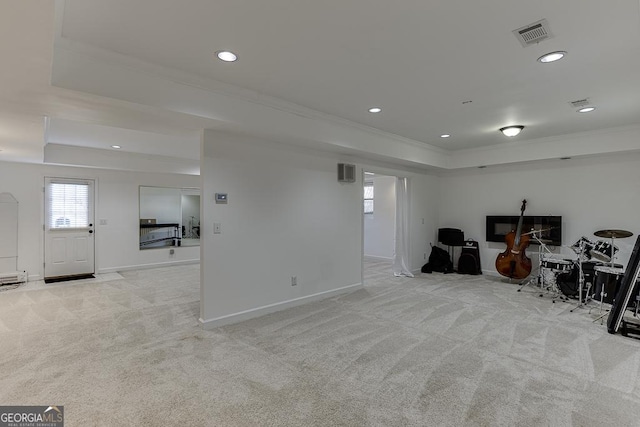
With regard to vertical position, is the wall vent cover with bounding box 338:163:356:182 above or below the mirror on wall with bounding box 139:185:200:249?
above

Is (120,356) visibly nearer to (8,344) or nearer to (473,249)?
(8,344)

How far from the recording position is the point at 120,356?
9.72 feet

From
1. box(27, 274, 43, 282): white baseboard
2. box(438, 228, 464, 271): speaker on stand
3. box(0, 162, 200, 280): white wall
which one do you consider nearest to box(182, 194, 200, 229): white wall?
box(0, 162, 200, 280): white wall

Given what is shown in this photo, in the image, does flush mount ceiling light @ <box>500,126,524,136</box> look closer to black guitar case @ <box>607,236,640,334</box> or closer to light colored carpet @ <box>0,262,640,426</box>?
black guitar case @ <box>607,236,640,334</box>

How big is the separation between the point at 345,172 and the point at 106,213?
559cm

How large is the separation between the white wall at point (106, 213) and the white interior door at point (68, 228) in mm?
111

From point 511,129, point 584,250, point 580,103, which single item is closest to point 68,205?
point 511,129

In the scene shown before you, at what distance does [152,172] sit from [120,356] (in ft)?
18.3

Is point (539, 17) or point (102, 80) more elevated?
point (539, 17)

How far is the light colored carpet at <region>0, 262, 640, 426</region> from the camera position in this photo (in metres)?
2.17

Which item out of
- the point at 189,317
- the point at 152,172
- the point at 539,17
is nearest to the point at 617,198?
the point at 539,17

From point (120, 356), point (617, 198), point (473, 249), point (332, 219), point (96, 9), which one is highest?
point (96, 9)

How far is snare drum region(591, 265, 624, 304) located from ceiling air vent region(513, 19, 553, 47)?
3422 millimetres

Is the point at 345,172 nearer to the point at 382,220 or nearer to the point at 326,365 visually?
the point at 326,365
